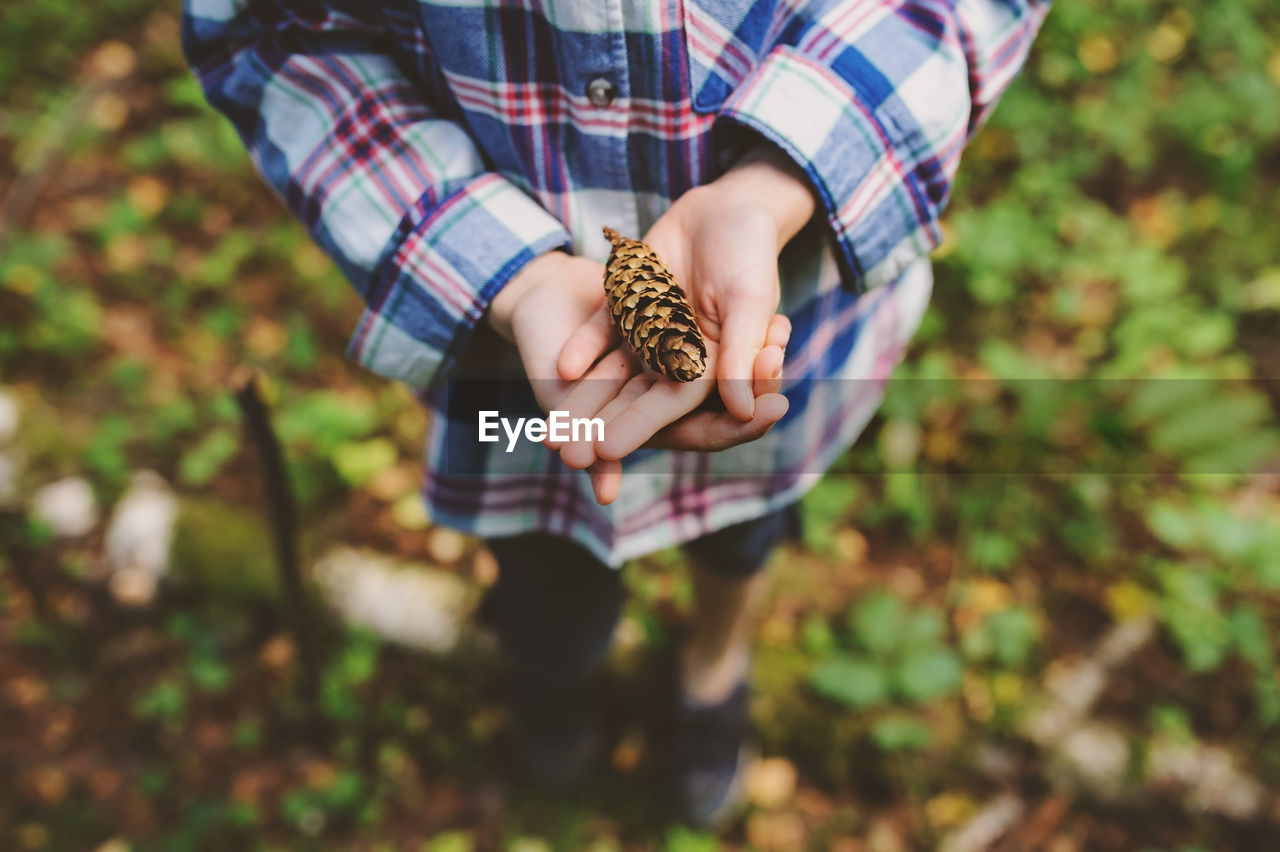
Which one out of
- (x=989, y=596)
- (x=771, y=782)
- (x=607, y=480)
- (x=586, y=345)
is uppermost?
(x=586, y=345)

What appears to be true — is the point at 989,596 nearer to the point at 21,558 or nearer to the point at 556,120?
the point at 556,120

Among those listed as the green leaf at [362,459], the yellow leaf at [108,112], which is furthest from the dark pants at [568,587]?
the yellow leaf at [108,112]

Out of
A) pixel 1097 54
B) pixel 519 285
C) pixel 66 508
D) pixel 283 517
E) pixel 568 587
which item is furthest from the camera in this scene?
pixel 1097 54

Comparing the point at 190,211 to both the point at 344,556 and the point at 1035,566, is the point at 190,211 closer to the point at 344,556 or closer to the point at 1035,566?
the point at 344,556

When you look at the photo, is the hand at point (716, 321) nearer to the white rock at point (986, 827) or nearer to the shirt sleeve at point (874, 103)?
the shirt sleeve at point (874, 103)

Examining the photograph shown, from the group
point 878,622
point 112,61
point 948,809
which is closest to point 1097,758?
point 948,809

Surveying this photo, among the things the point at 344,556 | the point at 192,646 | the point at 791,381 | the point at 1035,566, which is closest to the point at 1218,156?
the point at 1035,566

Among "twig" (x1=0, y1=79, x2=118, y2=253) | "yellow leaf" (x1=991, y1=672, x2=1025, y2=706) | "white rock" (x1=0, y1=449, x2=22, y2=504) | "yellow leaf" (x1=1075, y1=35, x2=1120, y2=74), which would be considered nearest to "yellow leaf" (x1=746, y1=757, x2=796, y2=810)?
"yellow leaf" (x1=991, y1=672, x2=1025, y2=706)
